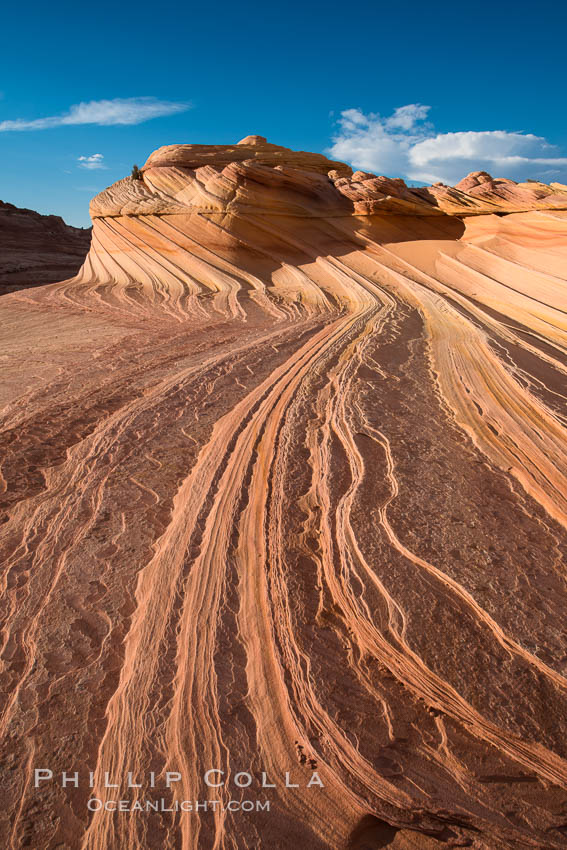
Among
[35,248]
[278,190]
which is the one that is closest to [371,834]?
[278,190]

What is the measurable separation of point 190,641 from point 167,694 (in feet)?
0.87

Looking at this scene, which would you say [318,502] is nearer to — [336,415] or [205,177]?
[336,415]

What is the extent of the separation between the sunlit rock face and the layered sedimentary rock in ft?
40.2

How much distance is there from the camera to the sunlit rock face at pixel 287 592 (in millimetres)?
1696

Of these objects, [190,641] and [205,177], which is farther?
[205,177]

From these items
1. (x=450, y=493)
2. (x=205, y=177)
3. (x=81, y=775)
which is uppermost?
(x=205, y=177)

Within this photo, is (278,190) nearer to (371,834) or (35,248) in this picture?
(35,248)

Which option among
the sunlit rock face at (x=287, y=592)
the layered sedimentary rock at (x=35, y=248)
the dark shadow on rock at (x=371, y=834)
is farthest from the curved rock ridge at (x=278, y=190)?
the dark shadow on rock at (x=371, y=834)

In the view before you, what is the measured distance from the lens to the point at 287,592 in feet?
8.32

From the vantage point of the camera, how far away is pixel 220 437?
417 cm

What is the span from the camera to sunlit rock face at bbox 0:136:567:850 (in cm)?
170

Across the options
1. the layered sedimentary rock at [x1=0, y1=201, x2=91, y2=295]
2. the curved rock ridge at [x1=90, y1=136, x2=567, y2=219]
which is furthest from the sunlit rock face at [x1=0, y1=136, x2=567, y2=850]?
the layered sedimentary rock at [x1=0, y1=201, x2=91, y2=295]

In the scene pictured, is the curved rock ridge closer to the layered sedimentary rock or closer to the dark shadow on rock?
the layered sedimentary rock

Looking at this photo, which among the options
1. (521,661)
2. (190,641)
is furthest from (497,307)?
(190,641)
